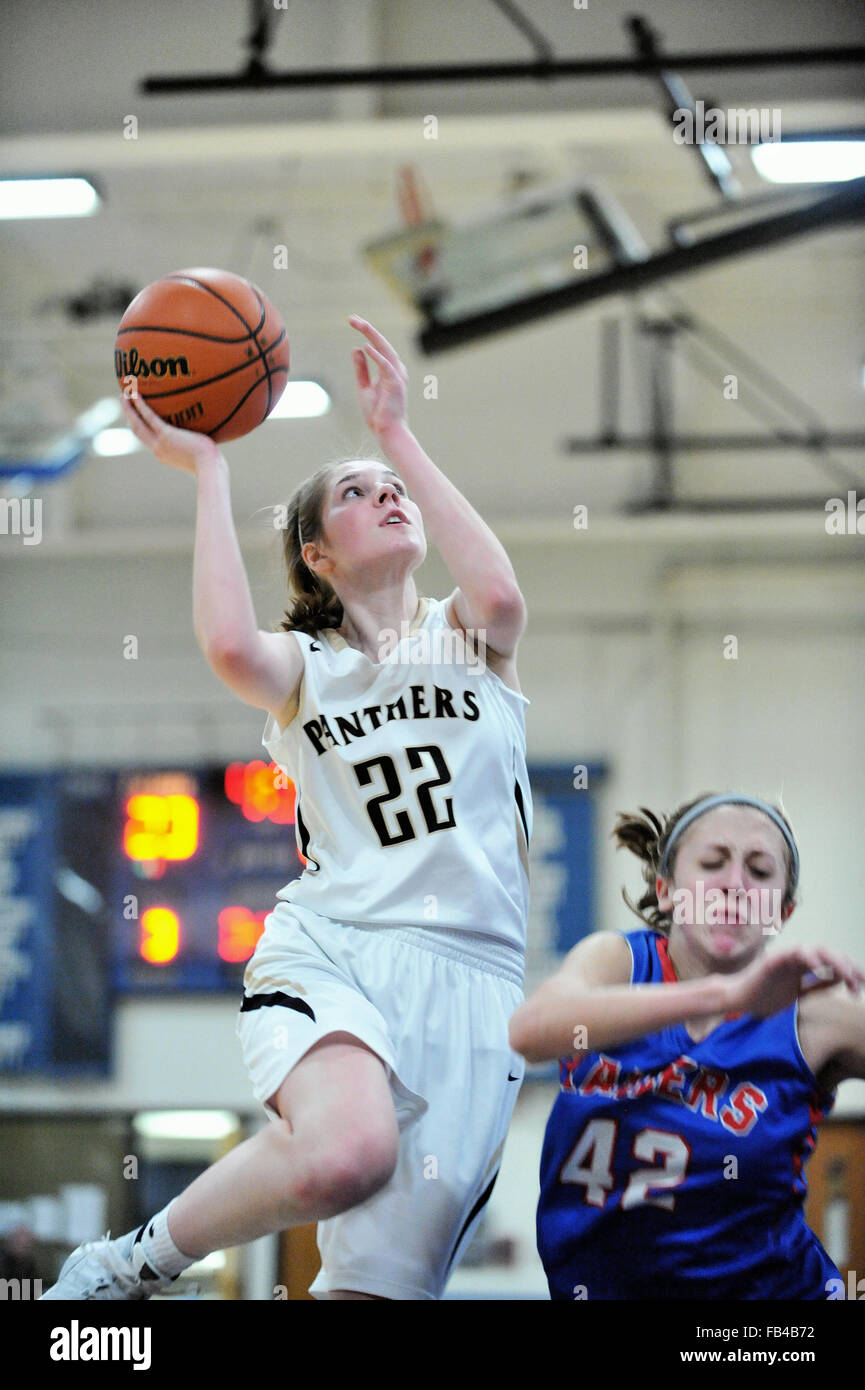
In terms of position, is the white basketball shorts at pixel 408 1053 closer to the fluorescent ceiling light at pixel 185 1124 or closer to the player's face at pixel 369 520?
the player's face at pixel 369 520

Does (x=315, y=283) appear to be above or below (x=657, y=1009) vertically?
above

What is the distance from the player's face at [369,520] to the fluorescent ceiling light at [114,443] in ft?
20.3

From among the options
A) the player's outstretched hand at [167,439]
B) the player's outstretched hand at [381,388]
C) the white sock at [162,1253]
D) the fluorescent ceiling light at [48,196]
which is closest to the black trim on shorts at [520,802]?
the player's outstretched hand at [381,388]

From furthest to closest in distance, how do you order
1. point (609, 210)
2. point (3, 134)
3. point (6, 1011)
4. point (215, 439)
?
point (6, 1011)
point (3, 134)
point (609, 210)
point (215, 439)

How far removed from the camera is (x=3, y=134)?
7.13 m

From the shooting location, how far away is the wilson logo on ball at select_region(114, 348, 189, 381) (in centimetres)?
301

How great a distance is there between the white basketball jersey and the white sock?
602mm

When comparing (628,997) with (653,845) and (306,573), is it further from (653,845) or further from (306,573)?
(306,573)

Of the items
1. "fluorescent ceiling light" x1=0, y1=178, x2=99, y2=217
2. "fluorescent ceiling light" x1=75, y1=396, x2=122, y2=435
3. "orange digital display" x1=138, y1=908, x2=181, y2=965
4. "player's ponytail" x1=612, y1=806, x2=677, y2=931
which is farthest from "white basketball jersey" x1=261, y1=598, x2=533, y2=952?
"fluorescent ceiling light" x1=75, y1=396, x2=122, y2=435

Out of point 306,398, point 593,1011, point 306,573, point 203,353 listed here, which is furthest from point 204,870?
point 593,1011
